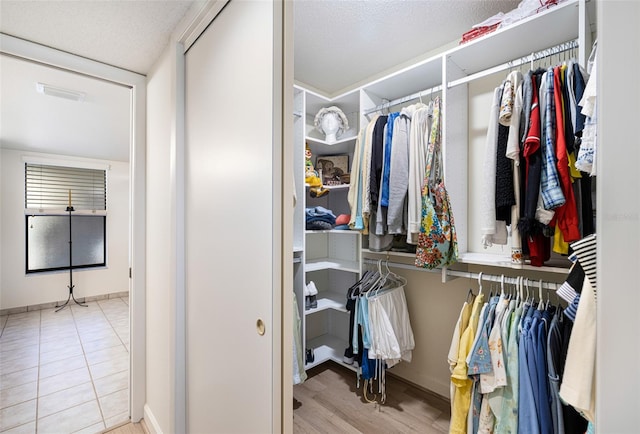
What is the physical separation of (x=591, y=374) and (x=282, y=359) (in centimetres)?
94

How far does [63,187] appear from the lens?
4648 mm

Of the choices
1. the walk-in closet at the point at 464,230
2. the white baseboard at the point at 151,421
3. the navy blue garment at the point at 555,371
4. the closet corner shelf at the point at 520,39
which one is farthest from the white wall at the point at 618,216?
the white baseboard at the point at 151,421

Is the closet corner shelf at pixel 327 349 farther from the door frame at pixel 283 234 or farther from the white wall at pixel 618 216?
the white wall at pixel 618 216

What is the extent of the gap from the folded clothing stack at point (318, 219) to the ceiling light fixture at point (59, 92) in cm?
203

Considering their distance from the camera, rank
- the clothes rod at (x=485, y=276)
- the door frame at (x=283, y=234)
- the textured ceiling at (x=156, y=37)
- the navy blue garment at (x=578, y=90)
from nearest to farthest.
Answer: the door frame at (x=283, y=234)
the navy blue garment at (x=578, y=90)
the textured ceiling at (x=156, y=37)
the clothes rod at (x=485, y=276)

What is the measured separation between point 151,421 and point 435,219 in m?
2.08

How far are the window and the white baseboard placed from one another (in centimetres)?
407

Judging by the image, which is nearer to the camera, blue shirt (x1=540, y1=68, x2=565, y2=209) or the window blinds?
blue shirt (x1=540, y1=68, x2=565, y2=209)

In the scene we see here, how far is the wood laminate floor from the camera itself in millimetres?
1824

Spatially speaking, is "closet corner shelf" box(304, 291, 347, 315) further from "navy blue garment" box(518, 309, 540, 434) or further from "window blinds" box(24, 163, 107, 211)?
"window blinds" box(24, 163, 107, 211)

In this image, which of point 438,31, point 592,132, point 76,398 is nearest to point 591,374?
point 592,132

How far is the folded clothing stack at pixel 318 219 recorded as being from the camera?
2357 millimetres

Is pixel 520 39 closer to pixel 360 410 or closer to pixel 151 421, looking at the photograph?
pixel 360 410

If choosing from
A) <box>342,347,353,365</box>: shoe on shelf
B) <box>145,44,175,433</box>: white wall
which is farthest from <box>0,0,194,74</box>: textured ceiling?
<box>342,347,353,365</box>: shoe on shelf
